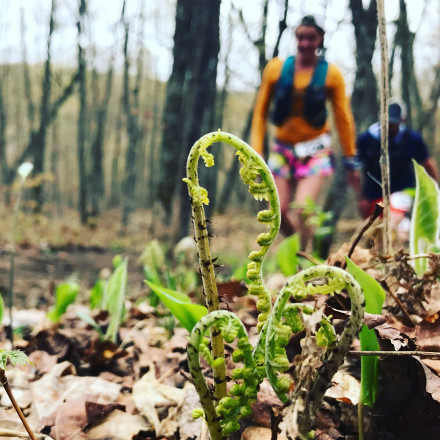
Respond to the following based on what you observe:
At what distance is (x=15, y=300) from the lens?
3822 mm

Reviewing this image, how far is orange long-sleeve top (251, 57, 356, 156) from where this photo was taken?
3480mm

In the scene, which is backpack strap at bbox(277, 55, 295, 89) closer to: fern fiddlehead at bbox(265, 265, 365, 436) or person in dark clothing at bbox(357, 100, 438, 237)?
person in dark clothing at bbox(357, 100, 438, 237)

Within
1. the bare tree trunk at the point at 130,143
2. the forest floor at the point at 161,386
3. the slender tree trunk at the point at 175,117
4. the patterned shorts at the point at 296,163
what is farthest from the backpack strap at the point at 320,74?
the bare tree trunk at the point at 130,143

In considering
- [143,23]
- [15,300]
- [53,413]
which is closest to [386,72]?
[53,413]

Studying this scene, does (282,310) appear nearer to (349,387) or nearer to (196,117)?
(349,387)

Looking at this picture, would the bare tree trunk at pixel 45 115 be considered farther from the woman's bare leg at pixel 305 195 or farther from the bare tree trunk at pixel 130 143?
the woman's bare leg at pixel 305 195

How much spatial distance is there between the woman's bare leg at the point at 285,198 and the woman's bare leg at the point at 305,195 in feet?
0.22

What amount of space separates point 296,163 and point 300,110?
46 centimetres

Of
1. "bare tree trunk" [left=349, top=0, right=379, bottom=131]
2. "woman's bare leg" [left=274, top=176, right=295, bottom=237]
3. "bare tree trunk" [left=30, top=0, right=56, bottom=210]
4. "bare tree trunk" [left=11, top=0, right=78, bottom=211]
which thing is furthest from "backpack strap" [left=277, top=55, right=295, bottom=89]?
"bare tree trunk" [left=30, top=0, right=56, bottom=210]

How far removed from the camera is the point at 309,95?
3553 mm

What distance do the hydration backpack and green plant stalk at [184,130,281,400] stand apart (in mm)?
3154

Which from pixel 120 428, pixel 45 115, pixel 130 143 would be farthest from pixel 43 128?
pixel 120 428

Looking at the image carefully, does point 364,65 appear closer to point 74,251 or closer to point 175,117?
point 175,117

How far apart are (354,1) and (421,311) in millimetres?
4532
